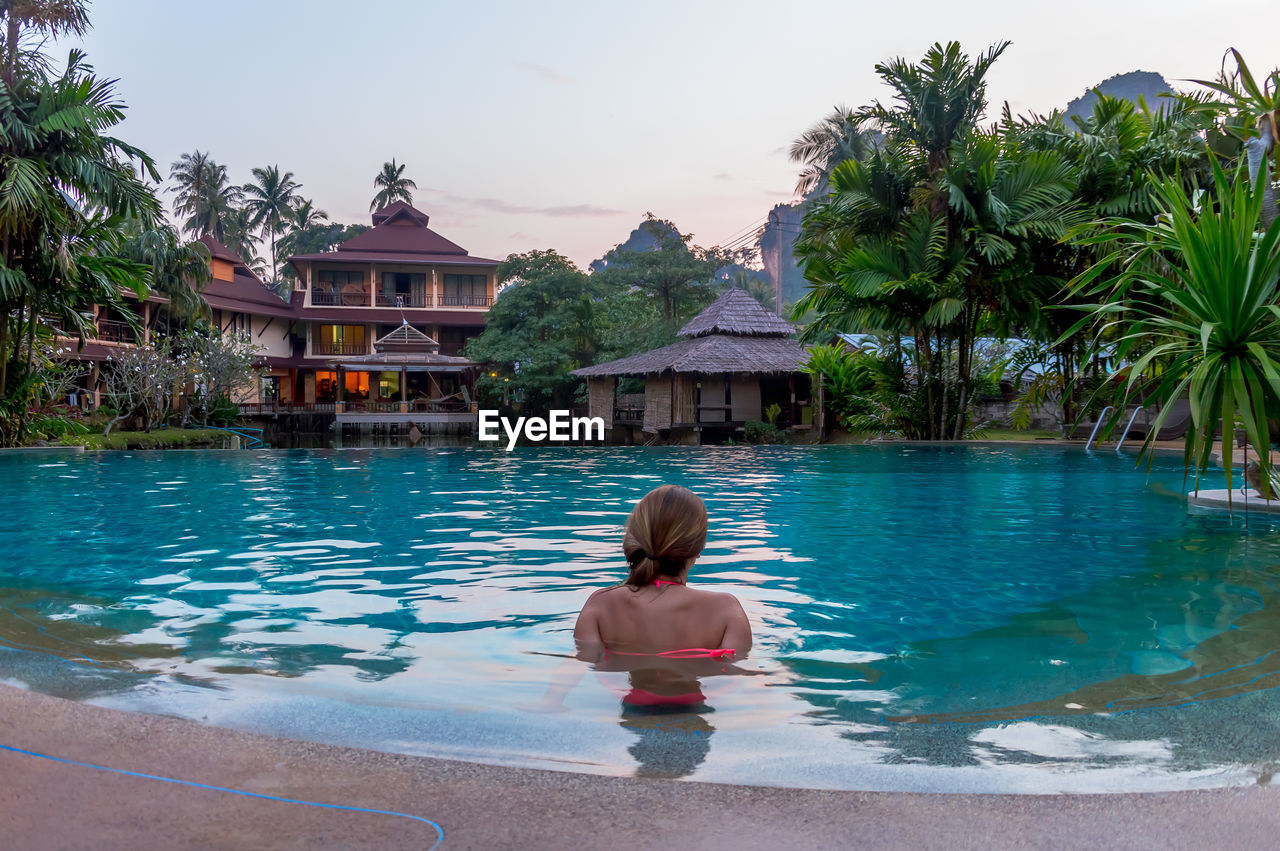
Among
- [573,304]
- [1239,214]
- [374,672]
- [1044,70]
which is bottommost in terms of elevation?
[374,672]

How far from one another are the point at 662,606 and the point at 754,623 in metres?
1.58

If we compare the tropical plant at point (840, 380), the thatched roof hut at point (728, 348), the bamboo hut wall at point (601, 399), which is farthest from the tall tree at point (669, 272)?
the tropical plant at point (840, 380)

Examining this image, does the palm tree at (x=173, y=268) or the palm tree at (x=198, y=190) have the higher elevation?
the palm tree at (x=198, y=190)

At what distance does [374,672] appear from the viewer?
376cm

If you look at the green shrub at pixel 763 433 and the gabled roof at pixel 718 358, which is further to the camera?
the gabled roof at pixel 718 358

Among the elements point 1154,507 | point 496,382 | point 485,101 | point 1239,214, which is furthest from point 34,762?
point 496,382

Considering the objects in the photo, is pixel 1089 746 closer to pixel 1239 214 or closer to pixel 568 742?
pixel 568 742

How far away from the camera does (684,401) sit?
2903 cm

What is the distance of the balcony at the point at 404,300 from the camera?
4403cm

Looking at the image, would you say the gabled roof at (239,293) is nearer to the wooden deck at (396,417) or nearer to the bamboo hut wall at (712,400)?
the wooden deck at (396,417)

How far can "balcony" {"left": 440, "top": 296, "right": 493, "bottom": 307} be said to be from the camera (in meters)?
45.1

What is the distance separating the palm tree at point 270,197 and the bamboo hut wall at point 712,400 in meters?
40.9

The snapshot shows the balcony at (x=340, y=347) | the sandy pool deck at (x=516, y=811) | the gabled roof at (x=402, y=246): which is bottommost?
the sandy pool deck at (x=516, y=811)

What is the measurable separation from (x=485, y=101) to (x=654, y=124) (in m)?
5.48
